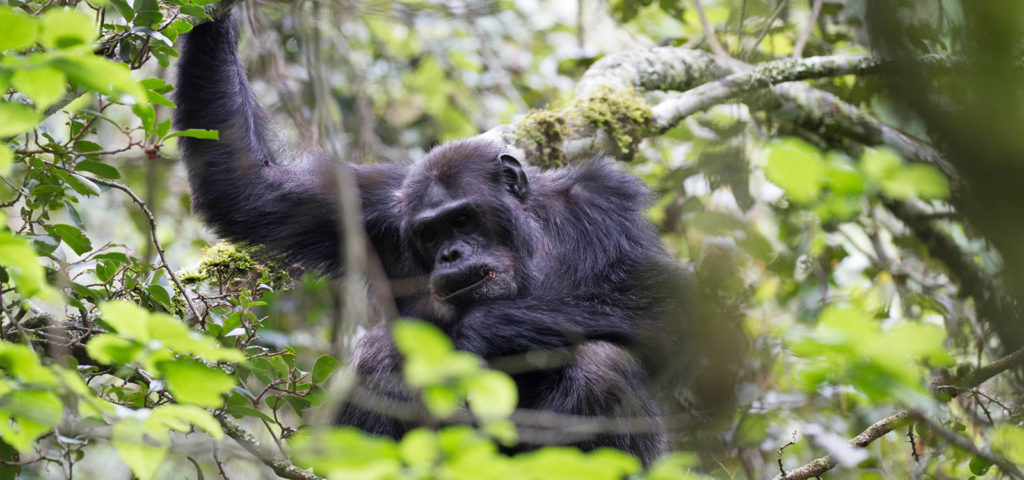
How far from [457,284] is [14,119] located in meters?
2.92

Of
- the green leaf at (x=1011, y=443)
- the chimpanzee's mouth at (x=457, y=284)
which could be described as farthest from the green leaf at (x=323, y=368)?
the green leaf at (x=1011, y=443)

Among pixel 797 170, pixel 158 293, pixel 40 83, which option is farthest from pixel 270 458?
pixel 797 170

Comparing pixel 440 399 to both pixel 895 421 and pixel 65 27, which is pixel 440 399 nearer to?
pixel 65 27

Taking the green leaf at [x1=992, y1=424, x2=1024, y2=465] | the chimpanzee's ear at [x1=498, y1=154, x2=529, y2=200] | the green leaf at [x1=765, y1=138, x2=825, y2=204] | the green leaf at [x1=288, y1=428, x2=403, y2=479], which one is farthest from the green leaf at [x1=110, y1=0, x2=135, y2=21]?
the green leaf at [x1=992, y1=424, x2=1024, y2=465]

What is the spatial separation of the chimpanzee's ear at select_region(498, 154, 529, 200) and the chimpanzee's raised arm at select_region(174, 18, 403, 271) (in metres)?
0.78

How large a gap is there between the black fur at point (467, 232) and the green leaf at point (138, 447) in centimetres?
230

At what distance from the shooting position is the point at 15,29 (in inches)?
78.1

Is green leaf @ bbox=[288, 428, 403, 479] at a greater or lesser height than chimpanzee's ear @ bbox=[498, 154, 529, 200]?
greater

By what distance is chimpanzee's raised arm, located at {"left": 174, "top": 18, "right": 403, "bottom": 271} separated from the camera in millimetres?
5141

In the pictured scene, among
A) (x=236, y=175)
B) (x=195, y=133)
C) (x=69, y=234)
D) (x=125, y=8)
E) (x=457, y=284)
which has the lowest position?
(x=457, y=284)

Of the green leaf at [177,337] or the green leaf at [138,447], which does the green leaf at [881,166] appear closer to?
the green leaf at [177,337]

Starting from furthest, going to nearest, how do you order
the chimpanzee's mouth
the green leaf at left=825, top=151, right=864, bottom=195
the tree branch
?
Result: the tree branch < the chimpanzee's mouth < the green leaf at left=825, top=151, right=864, bottom=195

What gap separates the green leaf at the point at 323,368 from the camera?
395 cm

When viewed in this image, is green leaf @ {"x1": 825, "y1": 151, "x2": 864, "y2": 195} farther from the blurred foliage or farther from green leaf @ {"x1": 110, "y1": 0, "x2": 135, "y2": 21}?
green leaf @ {"x1": 110, "y1": 0, "x2": 135, "y2": 21}
